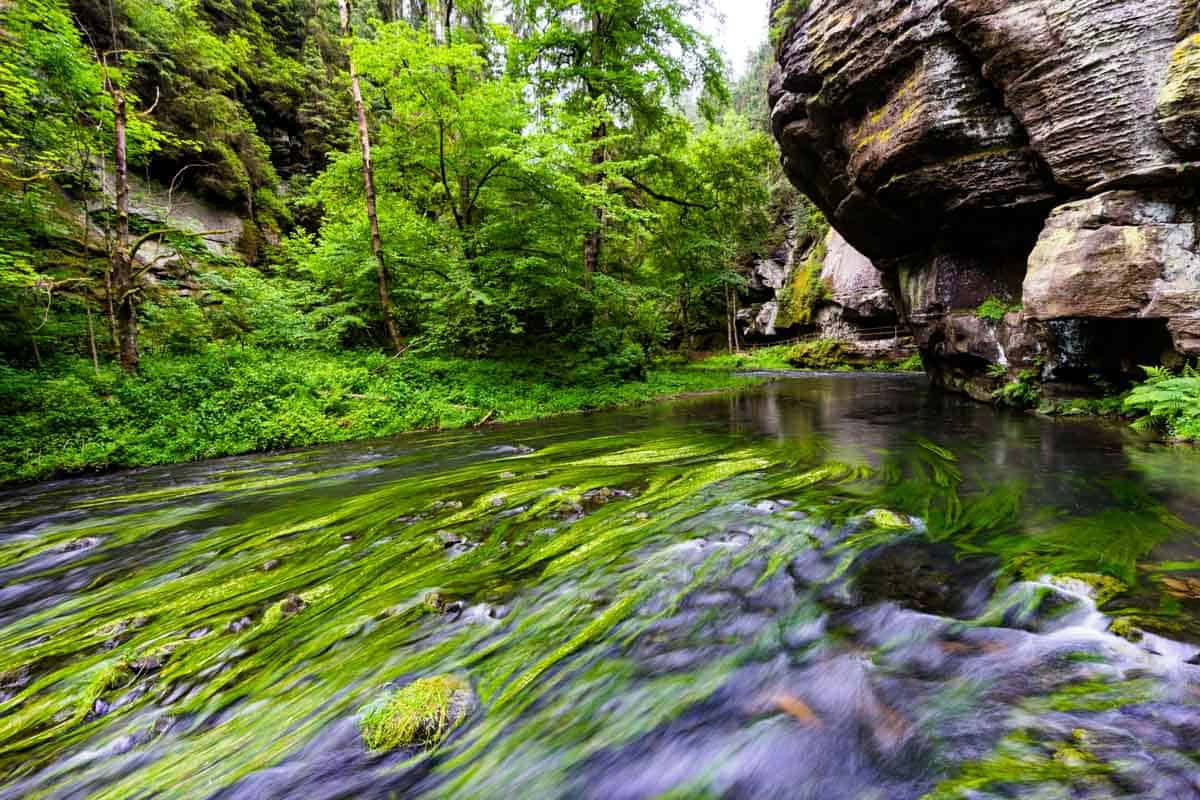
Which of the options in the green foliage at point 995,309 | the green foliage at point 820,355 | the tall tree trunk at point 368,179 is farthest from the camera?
the green foliage at point 820,355

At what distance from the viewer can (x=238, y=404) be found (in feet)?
25.5

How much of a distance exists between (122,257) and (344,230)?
4333 mm

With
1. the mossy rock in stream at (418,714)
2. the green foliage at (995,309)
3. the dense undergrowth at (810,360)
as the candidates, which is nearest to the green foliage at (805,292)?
the dense undergrowth at (810,360)

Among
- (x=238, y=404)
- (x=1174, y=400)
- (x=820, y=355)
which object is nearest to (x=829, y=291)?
(x=820, y=355)

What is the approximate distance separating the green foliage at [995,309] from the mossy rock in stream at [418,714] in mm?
12315

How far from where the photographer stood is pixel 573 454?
6.14 m

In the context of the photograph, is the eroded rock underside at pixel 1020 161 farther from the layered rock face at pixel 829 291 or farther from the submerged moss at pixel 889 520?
the layered rock face at pixel 829 291

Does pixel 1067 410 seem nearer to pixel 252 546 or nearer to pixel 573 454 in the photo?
pixel 573 454

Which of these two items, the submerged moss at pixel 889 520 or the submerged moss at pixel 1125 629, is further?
the submerged moss at pixel 889 520

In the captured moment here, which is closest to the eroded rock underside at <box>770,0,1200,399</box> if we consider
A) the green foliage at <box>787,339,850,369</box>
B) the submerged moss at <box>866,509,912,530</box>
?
the submerged moss at <box>866,509,912,530</box>

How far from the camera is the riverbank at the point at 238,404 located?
20.6 feet

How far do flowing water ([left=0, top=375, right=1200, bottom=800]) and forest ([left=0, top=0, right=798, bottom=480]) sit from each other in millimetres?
3484

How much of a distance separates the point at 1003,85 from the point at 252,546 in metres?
11.9

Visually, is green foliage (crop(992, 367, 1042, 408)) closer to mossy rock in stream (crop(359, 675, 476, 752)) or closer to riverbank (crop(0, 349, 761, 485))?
riverbank (crop(0, 349, 761, 485))
